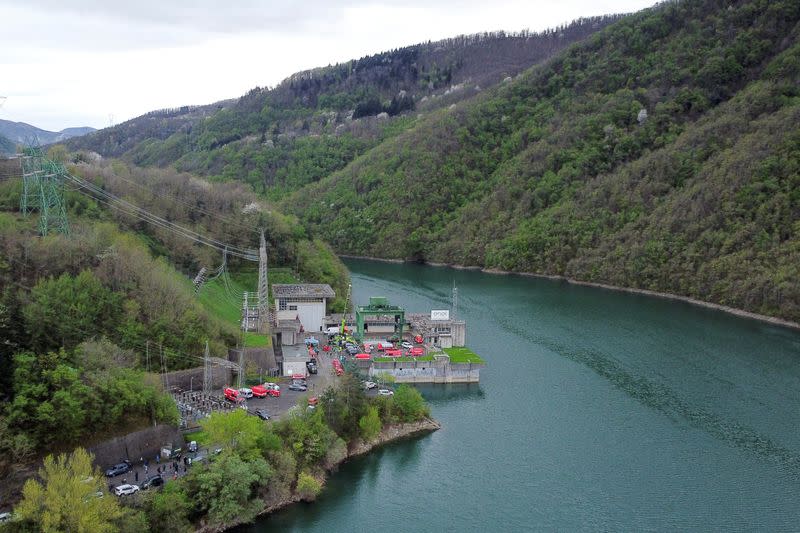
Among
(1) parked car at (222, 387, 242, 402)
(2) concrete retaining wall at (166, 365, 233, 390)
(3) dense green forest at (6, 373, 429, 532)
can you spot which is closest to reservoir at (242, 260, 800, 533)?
(3) dense green forest at (6, 373, 429, 532)

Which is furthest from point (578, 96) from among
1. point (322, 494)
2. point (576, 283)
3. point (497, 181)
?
point (322, 494)

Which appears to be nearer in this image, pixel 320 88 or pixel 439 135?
pixel 439 135

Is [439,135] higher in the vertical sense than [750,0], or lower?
lower

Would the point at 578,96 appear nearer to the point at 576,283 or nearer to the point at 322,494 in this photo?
the point at 576,283

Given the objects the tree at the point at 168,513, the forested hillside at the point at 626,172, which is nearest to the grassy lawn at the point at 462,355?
the tree at the point at 168,513

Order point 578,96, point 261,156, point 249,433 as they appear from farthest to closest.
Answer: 1. point 261,156
2. point 578,96
3. point 249,433

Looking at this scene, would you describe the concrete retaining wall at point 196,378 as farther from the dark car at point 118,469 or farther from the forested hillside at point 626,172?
the forested hillside at point 626,172
